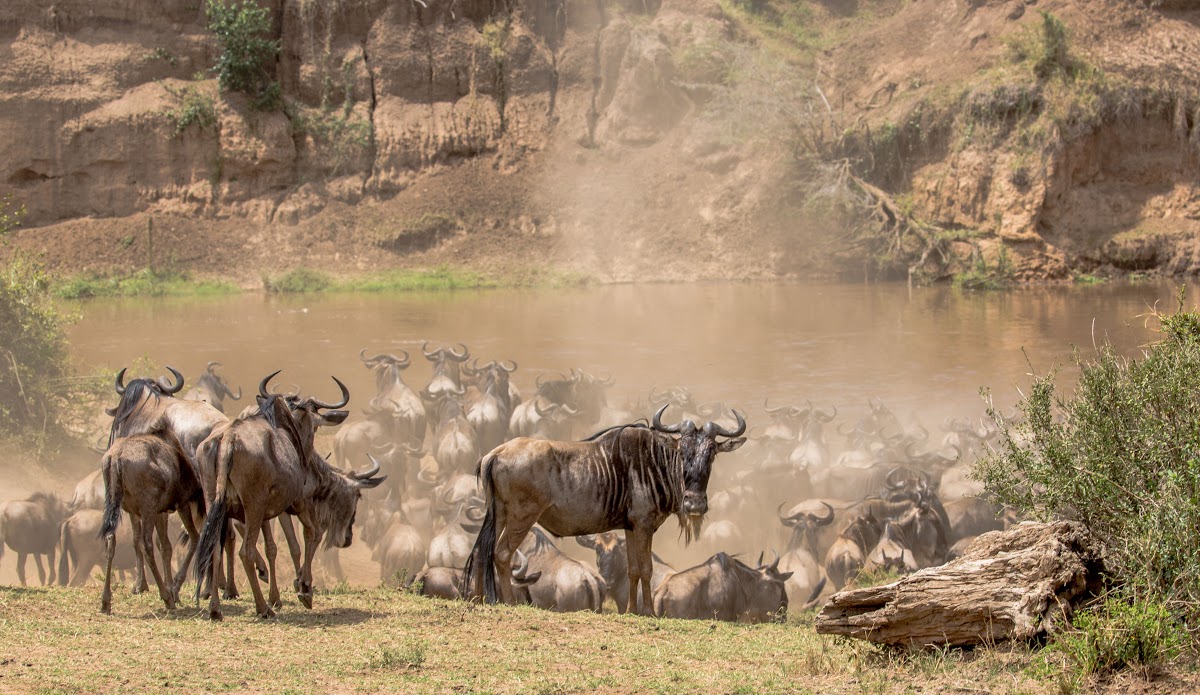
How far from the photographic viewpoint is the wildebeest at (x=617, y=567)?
38.7 ft

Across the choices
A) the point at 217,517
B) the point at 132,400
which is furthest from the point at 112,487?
the point at 132,400

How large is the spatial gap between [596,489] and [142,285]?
33.7 m

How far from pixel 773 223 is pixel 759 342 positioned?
54.1 ft

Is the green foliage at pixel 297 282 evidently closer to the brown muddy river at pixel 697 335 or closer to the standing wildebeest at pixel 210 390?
the brown muddy river at pixel 697 335

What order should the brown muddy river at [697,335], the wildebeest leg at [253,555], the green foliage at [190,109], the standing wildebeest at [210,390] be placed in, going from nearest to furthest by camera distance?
1. the wildebeest leg at [253,555]
2. the standing wildebeest at [210,390]
3. the brown muddy river at [697,335]
4. the green foliage at [190,109]

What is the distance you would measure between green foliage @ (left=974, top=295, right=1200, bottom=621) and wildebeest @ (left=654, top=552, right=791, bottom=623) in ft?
11.2

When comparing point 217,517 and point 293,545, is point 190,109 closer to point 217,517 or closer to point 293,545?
point 293,545

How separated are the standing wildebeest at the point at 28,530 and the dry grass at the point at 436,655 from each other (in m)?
4.43

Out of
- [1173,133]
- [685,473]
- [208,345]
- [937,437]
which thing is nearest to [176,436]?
[685,473]

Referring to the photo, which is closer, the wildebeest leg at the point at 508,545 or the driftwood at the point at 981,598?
the driftwood at the point at 981,598

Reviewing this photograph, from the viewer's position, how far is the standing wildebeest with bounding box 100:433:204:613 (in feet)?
29.6

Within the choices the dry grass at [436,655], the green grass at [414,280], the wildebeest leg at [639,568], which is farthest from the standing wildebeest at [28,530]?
the green grass at [414,280]

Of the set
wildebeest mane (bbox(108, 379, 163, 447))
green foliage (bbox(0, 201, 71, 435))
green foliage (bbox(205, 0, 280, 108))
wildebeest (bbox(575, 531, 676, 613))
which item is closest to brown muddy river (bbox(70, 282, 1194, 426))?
green foliage (bbox(0, 201, 71, 435))

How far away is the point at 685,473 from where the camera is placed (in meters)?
10.7
